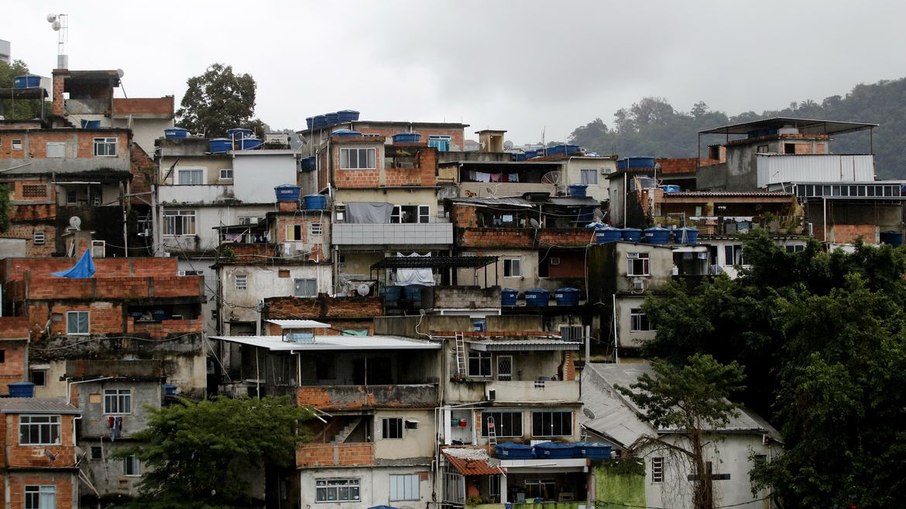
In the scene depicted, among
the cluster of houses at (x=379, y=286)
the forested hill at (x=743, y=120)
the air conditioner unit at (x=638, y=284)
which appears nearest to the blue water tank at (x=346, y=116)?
the cluster of houses at (x=379, y=286)

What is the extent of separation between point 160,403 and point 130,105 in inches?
1247

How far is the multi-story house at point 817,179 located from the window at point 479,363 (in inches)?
799

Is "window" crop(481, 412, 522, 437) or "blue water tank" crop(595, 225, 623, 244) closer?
"window" crop(481, 412, 522, 437)

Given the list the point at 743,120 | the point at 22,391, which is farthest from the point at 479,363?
the point at 743,120

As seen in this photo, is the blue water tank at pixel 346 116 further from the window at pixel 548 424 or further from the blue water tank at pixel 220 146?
the window at pixel 548 424

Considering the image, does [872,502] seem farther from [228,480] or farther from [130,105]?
[130,105]

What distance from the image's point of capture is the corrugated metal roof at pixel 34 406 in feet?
142

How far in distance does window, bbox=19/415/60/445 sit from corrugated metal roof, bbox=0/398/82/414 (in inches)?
7.9

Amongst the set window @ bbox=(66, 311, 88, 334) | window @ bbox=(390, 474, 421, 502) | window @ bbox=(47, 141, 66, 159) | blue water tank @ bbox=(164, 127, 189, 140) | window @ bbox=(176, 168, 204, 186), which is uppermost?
blue water tank @ bbox=(164, 127, 189, 140)

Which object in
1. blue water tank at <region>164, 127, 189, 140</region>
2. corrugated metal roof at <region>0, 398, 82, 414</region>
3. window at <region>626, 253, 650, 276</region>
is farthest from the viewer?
blue water tank at <region>164, 127, 189, 140</region>

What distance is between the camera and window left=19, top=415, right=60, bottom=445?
4356 cm

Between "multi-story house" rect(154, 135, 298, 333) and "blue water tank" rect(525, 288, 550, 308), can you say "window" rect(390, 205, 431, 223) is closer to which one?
"multi-story house" rect(154, 135, 298, 333)

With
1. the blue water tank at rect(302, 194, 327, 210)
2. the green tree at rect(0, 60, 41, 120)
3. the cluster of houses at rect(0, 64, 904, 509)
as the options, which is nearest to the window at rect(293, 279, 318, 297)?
the cluster of houses at rect(0, 64, 904, 509)

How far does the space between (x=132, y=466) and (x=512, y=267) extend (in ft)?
61.0
